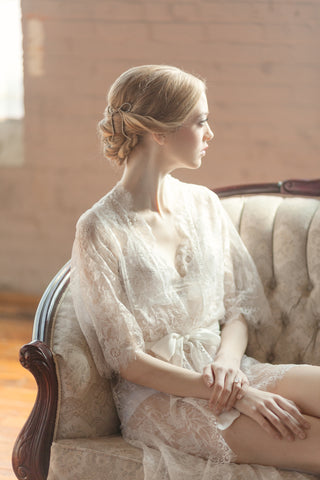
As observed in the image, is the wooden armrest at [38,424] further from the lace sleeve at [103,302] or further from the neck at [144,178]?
the neck at [144,178]

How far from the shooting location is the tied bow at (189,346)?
1716 mm

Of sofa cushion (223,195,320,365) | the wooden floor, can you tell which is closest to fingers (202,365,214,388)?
sofa cushion (223,195,320,365)

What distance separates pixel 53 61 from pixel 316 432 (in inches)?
127

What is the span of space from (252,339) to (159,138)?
28.9 inches

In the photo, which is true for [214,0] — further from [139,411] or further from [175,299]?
[139,411]

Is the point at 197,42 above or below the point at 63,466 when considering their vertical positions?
above

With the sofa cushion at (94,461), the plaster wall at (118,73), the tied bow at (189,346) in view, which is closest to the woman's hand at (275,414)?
the tied bow at (189,346)

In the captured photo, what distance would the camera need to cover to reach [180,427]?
1600 mm

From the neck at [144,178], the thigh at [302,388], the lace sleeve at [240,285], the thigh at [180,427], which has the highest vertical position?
the neck at [144,178]

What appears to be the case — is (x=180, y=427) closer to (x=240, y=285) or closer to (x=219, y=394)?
(x=219, y=394)

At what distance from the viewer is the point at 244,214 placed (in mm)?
2158

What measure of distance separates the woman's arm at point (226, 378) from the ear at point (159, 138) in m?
0.63

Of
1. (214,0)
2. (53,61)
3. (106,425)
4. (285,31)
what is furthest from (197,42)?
(106,425)

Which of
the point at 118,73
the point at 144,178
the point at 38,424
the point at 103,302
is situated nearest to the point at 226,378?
the point at 103,302
